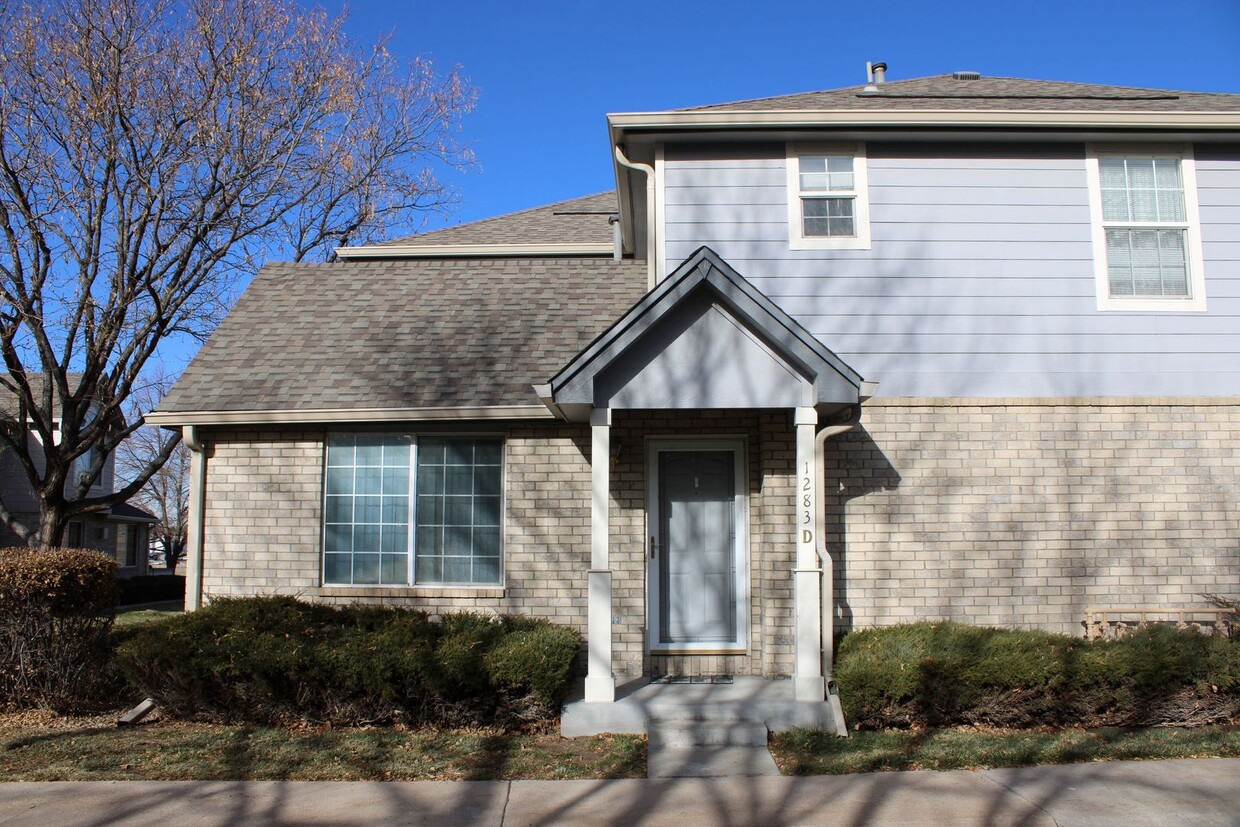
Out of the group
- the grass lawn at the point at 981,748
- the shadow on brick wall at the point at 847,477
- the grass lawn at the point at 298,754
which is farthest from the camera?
the shadow on brick wall at the point at 847,477

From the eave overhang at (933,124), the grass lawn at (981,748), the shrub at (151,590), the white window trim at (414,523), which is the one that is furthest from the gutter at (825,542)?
the shrub at (151,590)

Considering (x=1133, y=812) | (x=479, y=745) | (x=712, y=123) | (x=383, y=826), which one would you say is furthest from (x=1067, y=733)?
(x=712, y=123)

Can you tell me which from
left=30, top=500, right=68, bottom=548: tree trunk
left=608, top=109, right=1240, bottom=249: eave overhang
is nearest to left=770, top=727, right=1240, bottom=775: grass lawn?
left=608, top=109, right=1240, bottom=249: eave overhang

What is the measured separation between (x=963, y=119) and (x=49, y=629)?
10.0m

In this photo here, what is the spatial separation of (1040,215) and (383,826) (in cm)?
843

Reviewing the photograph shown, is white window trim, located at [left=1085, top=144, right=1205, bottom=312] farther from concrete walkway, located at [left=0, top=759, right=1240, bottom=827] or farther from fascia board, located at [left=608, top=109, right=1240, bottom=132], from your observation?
concrete walkway, located at [left=0, top=759, right=1240, bottom=827]

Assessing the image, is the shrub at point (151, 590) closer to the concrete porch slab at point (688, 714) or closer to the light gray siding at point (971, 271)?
the concrete porch slab at point (688, 714)

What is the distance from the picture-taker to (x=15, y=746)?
25.8ft

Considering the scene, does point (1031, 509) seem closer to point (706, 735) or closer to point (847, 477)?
point (847, 477)

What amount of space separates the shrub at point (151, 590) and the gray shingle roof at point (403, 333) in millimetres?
18660

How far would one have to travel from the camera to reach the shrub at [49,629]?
891 centimetres

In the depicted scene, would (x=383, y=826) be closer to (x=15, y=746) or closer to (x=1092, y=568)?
(x=15, y=746)

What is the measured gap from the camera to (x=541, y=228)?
1625 cm

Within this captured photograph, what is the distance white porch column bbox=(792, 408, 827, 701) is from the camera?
27.6 feet
